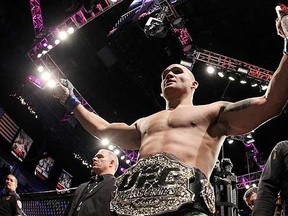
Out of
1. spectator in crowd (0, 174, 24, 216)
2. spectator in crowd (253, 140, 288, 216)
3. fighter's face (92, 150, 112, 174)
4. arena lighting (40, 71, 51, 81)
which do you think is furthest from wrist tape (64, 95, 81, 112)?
arena lighting (40, 71, 51, 81)

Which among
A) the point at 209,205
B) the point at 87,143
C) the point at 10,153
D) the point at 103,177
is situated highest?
the point at 209,205

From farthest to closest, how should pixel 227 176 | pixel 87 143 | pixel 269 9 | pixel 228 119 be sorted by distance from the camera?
pixel 87 143
pixel 269 9
pixel 227 176
pixel 228 119

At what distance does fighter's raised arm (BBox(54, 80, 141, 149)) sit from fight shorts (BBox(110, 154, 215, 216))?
56 centimetres

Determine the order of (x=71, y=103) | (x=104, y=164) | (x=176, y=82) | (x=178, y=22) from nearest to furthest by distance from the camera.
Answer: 1. (x=176, y=82)
2. (x=71, y=103)
3. (x=104, y=164)
4. (x=178, y=22)

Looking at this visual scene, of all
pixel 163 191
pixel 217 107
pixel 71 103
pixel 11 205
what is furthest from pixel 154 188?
pixel 11 205

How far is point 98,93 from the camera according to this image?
15.3 m

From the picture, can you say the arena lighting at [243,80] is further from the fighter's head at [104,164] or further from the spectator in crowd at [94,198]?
the spectator in crowd at [94,198]

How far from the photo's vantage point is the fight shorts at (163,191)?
182cm

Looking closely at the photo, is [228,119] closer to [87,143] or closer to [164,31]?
[164,31]

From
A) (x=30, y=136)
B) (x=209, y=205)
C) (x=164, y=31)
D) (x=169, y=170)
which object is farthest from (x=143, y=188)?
(x=30, y=136)

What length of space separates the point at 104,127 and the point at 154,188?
87 centimetres

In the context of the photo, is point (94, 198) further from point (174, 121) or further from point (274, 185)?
point (274, 185)

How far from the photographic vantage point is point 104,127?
269 cm

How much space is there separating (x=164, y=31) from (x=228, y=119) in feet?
22.3
